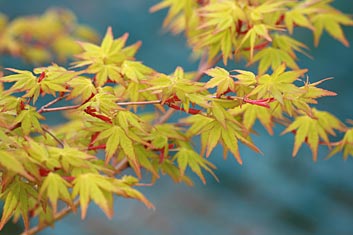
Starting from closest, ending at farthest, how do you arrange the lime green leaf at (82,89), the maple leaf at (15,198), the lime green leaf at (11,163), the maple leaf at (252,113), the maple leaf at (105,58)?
the lime green leaf at (11,163) < the maple leaf at (15,198) < the lime green leaf at (82,89) < the maple leaf at (105,58) < the maple leaf at (252,113)

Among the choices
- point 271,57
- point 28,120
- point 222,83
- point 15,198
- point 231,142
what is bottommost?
point 15,198

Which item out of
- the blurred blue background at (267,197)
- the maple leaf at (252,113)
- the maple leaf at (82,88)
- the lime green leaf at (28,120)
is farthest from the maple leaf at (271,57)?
the blurred blue background at (267,197)

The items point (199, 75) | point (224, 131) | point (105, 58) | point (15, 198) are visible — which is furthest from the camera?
point (199, 75)

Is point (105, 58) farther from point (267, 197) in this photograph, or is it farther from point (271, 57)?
point (267, 197)

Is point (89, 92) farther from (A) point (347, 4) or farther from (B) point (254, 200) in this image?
(A) point (347, 4)

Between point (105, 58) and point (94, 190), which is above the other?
point (105, 58)

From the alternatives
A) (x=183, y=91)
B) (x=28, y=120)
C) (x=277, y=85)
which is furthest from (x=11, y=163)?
(x=277, y=85)

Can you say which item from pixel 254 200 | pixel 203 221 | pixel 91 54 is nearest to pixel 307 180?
pixel 254 200

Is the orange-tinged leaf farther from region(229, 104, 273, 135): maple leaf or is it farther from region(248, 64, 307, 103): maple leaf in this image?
region(229, 104, 273, 135): maple leaf

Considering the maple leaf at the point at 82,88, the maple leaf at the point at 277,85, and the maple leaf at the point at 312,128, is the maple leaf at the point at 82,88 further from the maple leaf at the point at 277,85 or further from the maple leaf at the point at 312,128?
the maple leaf at the point at 312,128
